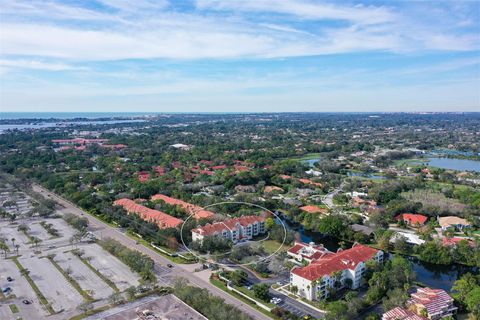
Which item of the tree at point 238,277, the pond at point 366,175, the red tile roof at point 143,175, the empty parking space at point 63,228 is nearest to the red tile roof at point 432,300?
the tree at point 238,277

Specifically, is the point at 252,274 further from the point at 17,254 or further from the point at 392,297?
the point at 17,254

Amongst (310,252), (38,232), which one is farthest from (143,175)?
(310,252)

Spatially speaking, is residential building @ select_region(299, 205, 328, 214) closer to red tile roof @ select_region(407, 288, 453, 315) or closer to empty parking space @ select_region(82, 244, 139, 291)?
red tile roof @ select_region(407, 288, 453, 315)

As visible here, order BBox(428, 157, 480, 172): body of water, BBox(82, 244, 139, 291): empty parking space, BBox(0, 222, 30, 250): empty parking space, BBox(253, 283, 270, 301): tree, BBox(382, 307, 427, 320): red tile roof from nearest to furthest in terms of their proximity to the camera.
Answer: BBox(382, 307, 427, 320): red tile roof < BBox(253, 283, 270, 301): tree < BBox(82, 244, 139, 291): empty parking space < BBox(0, 222, 30, 250): empty parking space < BBox(428, 157, 480, 172): body of water


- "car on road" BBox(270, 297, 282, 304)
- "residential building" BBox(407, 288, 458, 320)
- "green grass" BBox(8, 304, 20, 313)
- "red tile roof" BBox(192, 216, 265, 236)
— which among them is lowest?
"green grass" BBox(8, 304, 20, 313)

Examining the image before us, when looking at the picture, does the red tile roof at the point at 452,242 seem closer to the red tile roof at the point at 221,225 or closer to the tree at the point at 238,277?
the red tile roof at the point at 221,225

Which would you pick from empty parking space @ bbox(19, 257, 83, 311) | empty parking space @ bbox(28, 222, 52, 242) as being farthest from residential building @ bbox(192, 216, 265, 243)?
empty parking space @ bbox(28, 222, 52, 242)
